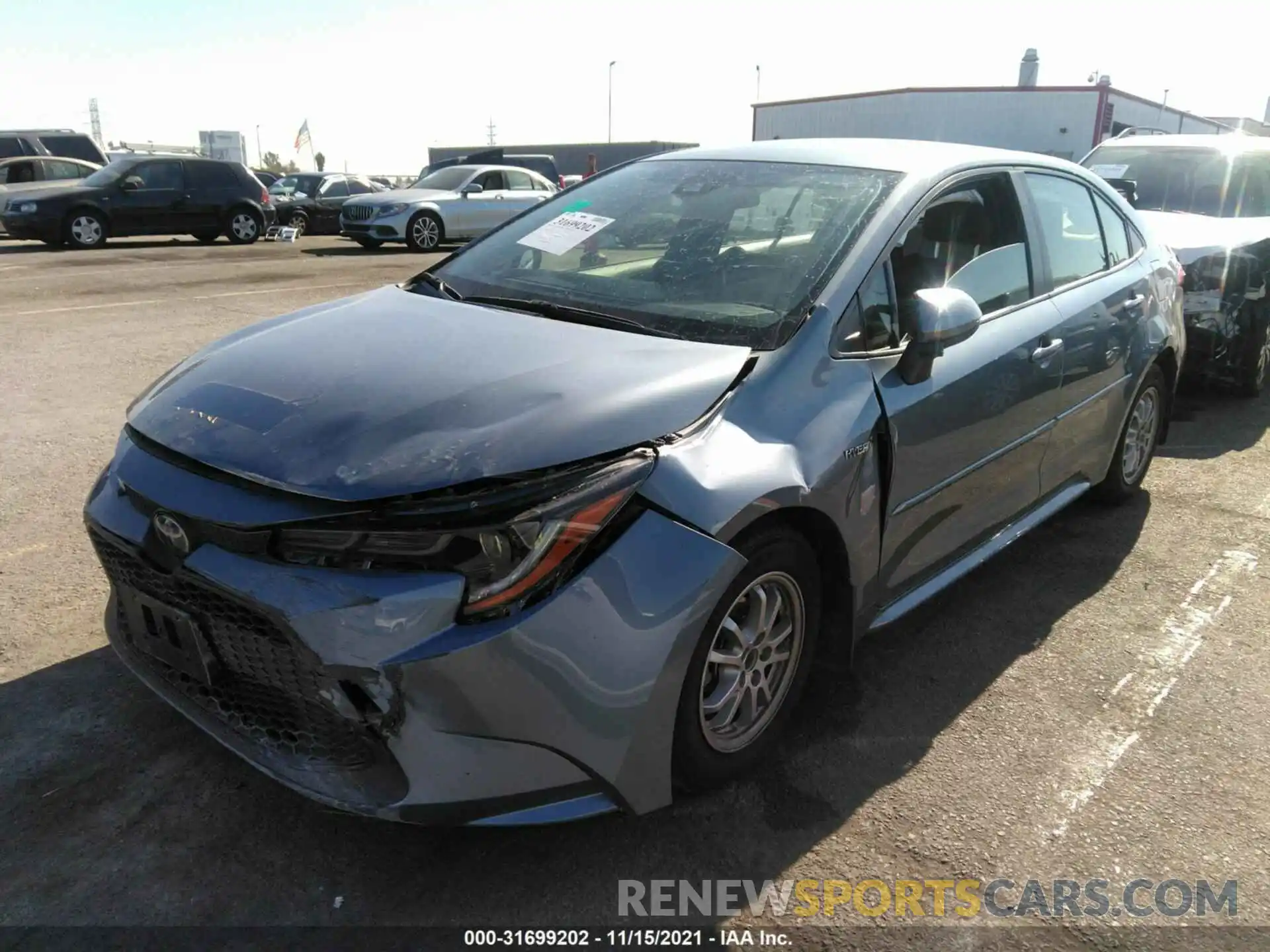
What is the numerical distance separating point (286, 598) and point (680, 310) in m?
1.40

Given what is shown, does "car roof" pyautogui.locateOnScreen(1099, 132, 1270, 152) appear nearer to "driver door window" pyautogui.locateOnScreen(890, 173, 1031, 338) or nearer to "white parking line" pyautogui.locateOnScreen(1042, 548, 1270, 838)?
"white parking line" pyautogui.locateOnScreen(1042, 548, 1270, 838)

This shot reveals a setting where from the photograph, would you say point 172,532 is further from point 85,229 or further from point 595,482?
point 85,229

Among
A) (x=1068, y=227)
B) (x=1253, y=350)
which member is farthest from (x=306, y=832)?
(x=1253, y=350)

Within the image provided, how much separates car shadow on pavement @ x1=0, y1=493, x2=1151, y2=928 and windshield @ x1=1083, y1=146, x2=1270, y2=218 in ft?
20.2

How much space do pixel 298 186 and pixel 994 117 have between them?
89.4ft

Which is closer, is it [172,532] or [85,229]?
[172,532]

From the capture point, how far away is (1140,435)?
4648mm

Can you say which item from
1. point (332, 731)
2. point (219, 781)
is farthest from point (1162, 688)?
point (219, 781)

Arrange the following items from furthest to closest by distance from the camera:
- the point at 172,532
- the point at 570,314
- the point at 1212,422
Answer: the point at 1212,422 < the point at 570,314 < the point at 172,532

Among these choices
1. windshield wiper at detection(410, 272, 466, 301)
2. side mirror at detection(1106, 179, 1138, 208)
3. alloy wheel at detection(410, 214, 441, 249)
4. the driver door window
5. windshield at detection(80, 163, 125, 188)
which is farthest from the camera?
alloy wheel at detection(410, 214, 441, 249)

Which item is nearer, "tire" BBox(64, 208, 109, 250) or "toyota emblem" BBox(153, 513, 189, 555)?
"toyota emblem" BBox(153, 513, 189, 555)

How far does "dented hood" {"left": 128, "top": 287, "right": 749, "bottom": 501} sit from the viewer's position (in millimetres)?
2064

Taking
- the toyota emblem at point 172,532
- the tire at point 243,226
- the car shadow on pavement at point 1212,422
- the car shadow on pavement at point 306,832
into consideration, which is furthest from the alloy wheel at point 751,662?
the tire at point 243,226

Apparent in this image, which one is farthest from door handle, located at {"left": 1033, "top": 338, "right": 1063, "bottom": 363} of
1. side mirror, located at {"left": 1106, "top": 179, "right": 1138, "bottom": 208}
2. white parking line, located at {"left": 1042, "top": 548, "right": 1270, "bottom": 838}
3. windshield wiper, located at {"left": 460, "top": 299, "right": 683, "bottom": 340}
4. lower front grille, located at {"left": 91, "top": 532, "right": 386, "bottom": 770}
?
side mirror, located at {"left": 1106, "top": 179, "right": 1138, "bottom": 208}
